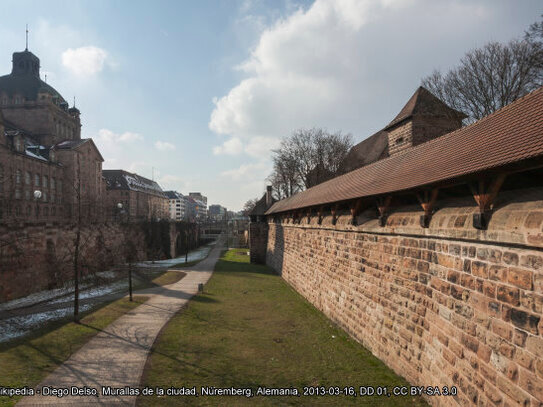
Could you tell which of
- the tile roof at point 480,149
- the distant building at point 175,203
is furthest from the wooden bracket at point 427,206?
the distant building at point 175,203

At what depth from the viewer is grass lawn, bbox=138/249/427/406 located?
5570 mm

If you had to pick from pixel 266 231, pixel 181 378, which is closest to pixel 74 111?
pixel 266 231

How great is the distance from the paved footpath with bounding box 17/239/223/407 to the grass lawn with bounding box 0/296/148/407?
0.24 metres

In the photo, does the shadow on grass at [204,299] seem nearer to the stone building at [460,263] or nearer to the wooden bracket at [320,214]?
the wooden bracket at [320,214]

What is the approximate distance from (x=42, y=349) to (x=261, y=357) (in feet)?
18.0

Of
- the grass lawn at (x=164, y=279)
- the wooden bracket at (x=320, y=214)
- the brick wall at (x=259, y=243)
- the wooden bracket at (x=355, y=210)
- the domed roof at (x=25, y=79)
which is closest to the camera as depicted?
the wooden bracket at (x=355, y=210)

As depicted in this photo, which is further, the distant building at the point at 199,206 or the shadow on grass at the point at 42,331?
the distant building at the point at 199,206

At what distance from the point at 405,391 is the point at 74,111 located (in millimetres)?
69619

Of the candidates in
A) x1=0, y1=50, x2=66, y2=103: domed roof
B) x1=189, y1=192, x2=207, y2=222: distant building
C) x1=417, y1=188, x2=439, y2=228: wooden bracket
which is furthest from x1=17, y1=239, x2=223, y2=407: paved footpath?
x1=189, y1=192, x2=207, y2=222: distant building

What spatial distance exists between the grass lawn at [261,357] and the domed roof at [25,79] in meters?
55.2

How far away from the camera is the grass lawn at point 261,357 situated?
219 inches

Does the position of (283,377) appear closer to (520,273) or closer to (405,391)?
(405,391)

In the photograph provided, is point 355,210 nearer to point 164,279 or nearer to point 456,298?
point 456,298

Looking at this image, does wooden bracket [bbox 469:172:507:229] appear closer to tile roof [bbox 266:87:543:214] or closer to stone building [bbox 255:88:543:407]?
stone building [bbox 255:88:543:407]
